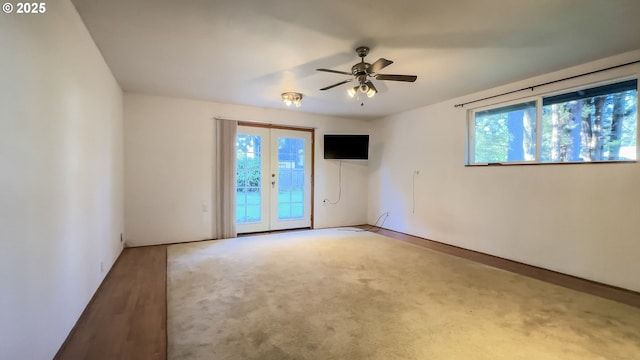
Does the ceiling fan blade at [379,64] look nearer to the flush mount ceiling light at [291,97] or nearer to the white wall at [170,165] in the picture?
the flush mount ceiling light at [291,97]

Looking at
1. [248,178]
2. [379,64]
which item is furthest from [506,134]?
[248,178]

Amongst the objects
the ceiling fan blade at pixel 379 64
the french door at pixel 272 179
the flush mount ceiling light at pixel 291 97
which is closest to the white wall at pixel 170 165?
the french door at pixel 272 179

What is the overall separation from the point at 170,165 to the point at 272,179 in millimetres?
1802

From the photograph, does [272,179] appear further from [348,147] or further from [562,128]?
[562,128]

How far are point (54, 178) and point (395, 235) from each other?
499 centimetres

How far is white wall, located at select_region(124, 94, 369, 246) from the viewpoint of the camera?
461cm

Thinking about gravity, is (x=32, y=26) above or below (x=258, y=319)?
above

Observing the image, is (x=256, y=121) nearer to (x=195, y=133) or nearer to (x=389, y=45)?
(x=195, y=133)

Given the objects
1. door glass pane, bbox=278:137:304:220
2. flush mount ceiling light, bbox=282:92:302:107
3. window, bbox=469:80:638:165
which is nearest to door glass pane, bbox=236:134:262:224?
door glass pane, bbox=278:137:304:220

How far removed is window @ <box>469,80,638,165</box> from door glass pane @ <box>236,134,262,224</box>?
3736 millimetres

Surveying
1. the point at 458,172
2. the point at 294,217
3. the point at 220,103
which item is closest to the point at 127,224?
the point at 220,103

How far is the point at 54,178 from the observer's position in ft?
6.17

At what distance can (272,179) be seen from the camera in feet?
18.9

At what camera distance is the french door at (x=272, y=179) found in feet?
18.1
